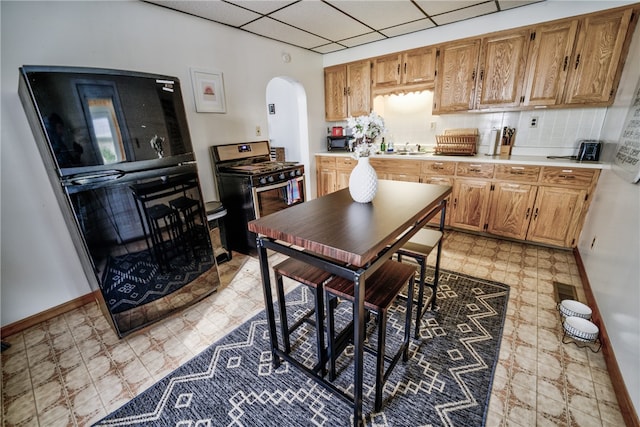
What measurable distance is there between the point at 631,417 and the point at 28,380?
10.8 feet

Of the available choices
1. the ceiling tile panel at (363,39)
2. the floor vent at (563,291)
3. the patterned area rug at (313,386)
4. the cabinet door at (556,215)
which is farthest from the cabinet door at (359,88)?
the patterned area rug at (313,386)

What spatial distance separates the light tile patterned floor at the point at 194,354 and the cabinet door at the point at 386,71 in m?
2.80

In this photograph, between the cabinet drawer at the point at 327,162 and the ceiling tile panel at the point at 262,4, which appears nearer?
the ceiling tile panel at the point at 262,4

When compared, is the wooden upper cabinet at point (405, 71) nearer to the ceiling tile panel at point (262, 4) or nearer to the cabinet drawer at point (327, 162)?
the cabinet drawer at point (327, 162)

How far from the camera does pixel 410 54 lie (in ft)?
11.6

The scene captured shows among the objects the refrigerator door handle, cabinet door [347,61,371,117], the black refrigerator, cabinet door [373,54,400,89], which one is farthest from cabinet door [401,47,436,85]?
the refrigerator door handle

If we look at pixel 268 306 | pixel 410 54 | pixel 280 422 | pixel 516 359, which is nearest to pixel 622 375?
pixel 516 359

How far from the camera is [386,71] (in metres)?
3.79

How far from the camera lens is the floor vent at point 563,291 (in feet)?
7.11

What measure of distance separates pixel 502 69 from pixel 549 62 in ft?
1.34

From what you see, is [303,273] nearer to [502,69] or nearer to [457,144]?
[457,144]

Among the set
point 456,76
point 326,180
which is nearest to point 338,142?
point 326,180

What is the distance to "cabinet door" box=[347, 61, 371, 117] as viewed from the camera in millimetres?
3963

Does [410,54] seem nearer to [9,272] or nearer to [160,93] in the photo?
[160,93]
